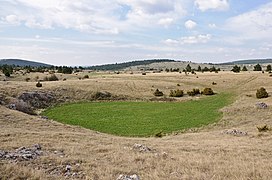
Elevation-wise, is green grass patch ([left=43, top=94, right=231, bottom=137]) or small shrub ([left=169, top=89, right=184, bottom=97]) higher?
small shrub ([left=169, top=89, right=184, bottom=97])

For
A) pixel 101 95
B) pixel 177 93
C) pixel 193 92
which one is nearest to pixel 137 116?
pixel 101 95

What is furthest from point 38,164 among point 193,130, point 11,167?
point 193,130

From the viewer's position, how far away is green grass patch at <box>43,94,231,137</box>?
1398 inches

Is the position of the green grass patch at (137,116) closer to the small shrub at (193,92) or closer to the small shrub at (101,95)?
the small shrub at (101,95)

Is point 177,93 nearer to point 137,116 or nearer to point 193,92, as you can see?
point 193,92

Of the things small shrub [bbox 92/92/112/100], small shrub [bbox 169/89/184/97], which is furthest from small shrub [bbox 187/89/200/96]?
small shrub [bbox 92/92/112/100]

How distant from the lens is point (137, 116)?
140 ft

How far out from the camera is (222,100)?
55.0 meters

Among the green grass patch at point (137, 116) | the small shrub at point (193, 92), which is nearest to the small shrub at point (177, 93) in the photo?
the small shrub at point (193, 92)

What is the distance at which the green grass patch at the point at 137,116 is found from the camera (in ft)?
116

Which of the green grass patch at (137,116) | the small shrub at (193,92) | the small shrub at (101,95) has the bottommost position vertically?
the green grass patch at (137,116)

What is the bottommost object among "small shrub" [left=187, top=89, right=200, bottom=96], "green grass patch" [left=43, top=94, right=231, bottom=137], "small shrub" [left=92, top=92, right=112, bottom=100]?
"green grass patch" [left=43, top=94, right=231, bottom=137]

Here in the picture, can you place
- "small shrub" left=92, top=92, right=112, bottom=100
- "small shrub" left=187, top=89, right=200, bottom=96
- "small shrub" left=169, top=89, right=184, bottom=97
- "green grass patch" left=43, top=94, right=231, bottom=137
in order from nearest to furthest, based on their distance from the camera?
"green grass patch" left=43, top=94, right=231, bottom=137 → "small shrub" left=92, top=92, right=112, bottom=100 → "small shrub" left=169, top=89, right=184, bottom=97 → "small shrub" left=187, top=89, right=200, bottom=96

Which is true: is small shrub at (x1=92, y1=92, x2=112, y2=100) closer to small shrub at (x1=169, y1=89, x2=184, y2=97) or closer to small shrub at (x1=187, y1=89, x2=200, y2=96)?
small shrub at (x1=169, y1=89, x2=184, y2=97)
